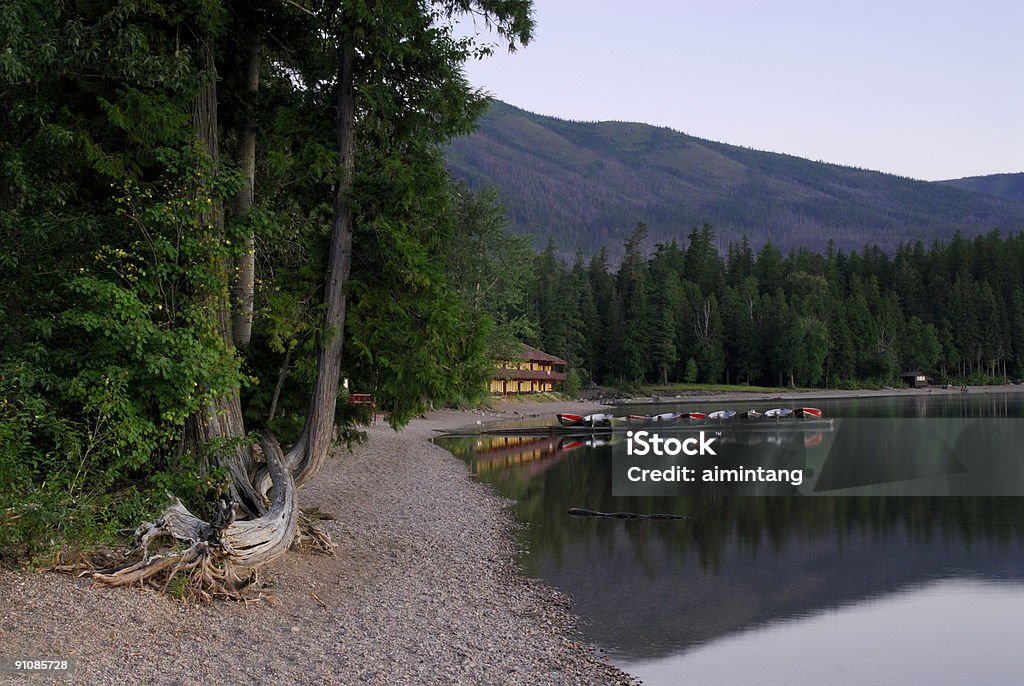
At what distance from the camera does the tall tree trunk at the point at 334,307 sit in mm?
13297

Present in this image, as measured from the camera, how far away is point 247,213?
12883 millimetres

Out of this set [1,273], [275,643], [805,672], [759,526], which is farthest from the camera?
[759,526]

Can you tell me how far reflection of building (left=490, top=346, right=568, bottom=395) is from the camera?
7112cm

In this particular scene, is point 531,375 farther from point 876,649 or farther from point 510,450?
point 876,649

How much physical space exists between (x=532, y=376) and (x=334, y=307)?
6358cm

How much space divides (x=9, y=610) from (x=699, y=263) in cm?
12179

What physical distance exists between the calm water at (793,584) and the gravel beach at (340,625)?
968 millimetres

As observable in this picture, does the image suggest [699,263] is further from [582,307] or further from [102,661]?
[102,661]

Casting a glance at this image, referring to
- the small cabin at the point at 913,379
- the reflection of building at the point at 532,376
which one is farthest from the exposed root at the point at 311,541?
the small cabin at the point at 913,379

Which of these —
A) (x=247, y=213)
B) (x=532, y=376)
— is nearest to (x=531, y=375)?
(x=532, y=376)

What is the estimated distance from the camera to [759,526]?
1981cm

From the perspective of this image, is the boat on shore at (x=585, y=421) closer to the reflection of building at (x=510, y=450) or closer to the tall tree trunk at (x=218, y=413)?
the reflection of building at (x=510, y=450)

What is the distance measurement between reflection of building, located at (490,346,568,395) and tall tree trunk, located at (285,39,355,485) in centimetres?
5379

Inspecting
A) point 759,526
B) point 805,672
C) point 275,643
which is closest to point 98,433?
point 275,643
